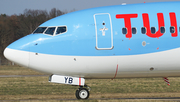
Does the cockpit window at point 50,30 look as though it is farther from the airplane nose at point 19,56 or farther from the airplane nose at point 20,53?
the airplane nose at point 19,56

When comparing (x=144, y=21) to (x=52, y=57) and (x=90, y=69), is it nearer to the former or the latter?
(x=90, y=69)

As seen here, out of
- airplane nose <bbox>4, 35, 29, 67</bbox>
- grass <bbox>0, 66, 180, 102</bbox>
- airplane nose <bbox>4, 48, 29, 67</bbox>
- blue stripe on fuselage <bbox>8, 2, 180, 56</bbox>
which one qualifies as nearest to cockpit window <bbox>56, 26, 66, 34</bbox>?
blue stripe on fuselage <bbox>8, 2, 180, 56</bbox>

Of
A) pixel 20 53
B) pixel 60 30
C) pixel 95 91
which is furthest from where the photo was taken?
pixel 95 91

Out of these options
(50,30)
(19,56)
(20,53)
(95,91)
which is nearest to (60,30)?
(50,30)

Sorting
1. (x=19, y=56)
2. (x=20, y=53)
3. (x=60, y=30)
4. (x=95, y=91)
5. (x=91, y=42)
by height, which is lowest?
(x=95, y=91)

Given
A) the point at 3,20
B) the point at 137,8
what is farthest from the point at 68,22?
the point at 3,20

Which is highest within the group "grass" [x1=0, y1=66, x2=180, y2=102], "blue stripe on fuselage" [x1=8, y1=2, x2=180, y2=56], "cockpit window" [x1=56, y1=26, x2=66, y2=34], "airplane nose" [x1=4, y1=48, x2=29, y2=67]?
"cockpit window" [x1=56, y1=26, x2=66, y2=34]

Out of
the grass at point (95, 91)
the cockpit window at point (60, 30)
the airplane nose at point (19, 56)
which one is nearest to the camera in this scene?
the airplane nose at point (19, 56)

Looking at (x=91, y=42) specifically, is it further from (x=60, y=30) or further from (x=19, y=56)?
(x=19, y=56)

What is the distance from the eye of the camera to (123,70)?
16188mm

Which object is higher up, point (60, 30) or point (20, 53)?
point (60, 30)

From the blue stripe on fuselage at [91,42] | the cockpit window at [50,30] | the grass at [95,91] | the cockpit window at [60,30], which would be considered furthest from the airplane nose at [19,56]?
the grass at [95,91]

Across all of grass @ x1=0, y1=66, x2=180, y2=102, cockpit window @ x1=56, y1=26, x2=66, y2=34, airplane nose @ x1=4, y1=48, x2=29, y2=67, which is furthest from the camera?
grass @ x1=0, y1=66, x2=180, y2=102

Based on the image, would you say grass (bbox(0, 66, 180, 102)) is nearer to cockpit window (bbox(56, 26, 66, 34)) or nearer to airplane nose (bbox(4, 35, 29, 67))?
airplane nose (bbox(4, 35, 29, 67))
